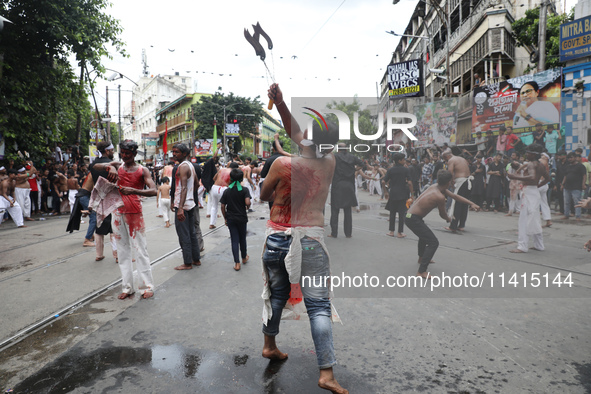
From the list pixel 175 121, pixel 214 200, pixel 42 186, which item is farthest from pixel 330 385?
pixel 175 121

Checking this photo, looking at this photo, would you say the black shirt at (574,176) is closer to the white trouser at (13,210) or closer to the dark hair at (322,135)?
the dark hair at (322,135)

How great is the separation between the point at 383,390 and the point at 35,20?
14061 mm

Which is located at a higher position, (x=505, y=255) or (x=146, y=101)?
(x=146, y=101)

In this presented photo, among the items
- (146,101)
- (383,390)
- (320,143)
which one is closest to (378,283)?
(383,390)

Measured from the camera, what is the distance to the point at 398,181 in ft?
23.4

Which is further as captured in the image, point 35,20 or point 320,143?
point 35,20

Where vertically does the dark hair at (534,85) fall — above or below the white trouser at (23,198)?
above

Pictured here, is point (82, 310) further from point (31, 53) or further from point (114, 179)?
point (31, 53)

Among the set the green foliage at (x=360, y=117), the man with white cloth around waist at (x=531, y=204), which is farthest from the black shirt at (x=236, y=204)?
the man with white cloth around waist at (x=531, y=204)

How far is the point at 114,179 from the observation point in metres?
4.17

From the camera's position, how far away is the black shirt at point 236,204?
553 cm

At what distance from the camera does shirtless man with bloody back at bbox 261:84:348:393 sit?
2406mm

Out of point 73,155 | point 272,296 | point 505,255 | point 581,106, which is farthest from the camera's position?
point 73,155

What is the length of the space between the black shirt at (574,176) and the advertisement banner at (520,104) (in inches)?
50.1
